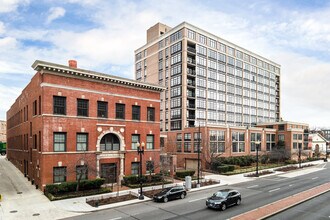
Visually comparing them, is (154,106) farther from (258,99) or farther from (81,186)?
(258,99)

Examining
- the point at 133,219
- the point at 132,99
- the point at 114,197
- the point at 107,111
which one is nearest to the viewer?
the point at 133,219

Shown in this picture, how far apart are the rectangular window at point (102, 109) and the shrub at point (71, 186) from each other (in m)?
8.50

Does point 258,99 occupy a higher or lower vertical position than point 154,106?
higher

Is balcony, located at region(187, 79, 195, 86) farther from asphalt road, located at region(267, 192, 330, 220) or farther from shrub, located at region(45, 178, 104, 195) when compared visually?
asphalt road, located at region(267, 192, 330, 220)

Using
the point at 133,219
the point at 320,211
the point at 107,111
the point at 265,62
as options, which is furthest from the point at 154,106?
the point at 265,62

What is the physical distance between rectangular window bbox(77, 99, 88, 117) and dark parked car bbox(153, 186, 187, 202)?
14196mm

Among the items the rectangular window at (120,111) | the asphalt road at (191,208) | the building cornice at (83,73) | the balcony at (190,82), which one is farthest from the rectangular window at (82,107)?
the balcony at (190,82)

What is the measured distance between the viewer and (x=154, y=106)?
40.5 m

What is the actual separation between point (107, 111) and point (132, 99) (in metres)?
4.49

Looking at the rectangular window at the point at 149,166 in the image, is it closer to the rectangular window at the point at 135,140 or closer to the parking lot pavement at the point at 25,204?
the rectangular window at the point at 135,140

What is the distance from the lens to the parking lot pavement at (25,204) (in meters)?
21.5

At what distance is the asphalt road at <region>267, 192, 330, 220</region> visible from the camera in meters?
20.8

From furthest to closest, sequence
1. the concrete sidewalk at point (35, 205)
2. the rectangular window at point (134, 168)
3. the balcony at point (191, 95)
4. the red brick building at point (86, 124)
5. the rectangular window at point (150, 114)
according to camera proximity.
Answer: the balcony at point (191, 95) → the rectangular window at point (150, 114) → the rectangular window at point (134, 168) → the red brick building at point (86, 124) → the concrete sidewalk at point (35, 205)

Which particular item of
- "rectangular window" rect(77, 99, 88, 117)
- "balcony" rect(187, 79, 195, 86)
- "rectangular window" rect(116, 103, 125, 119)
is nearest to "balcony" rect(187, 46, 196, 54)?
"balcony" rect(187, 79, 195, 86)
